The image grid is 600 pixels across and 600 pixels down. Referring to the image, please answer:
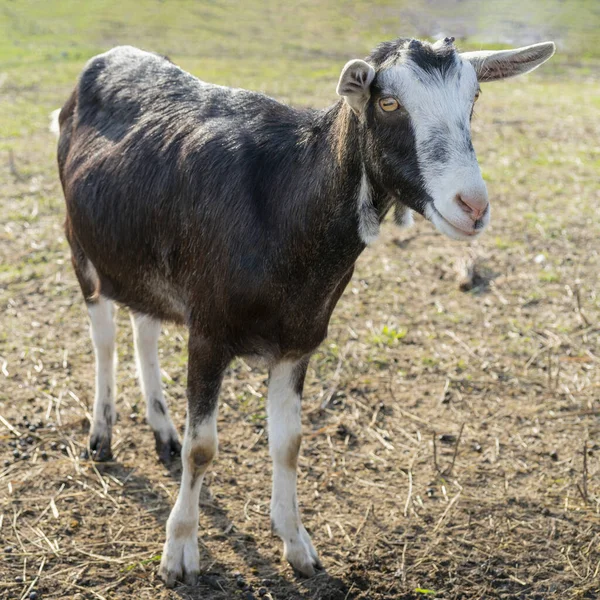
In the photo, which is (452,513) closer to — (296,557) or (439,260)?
(296,557)

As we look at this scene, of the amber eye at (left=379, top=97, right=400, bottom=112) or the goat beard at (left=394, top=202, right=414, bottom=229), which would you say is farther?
the goat beard at (left=394, top=202, right=414, bottom=229)

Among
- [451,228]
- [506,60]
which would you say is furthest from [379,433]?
[506,60]

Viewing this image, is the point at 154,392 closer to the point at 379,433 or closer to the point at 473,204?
the point at 379,433

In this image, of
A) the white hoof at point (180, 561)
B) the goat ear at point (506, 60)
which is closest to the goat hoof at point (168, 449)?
the white hoof at point (180, 561)

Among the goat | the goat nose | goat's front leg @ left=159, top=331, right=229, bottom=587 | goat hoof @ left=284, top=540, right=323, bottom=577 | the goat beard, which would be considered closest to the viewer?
the goat nose

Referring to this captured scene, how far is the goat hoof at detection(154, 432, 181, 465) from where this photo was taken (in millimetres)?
5902

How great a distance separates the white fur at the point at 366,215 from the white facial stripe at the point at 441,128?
427 millimetres

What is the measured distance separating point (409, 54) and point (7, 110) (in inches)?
494

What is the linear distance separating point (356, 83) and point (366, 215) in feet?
2.24

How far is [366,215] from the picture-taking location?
4.15 metres

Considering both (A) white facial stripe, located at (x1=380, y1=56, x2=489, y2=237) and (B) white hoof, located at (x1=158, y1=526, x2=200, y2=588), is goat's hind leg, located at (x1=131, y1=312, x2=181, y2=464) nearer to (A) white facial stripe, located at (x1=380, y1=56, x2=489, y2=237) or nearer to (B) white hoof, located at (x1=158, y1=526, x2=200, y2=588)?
(B) white hoof, located at (x1=158, y1=526, x2=200, y2=588)

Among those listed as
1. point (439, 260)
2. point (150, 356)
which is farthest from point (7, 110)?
point (150, 356)

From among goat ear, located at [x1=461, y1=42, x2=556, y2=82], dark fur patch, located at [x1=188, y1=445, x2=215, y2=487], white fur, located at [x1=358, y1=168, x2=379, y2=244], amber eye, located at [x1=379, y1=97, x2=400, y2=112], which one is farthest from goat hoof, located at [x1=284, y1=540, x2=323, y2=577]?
goat ear, located at [x1=461, y1=42, x2=556, y2=82]

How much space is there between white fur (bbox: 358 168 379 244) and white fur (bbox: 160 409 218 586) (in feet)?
4.92
